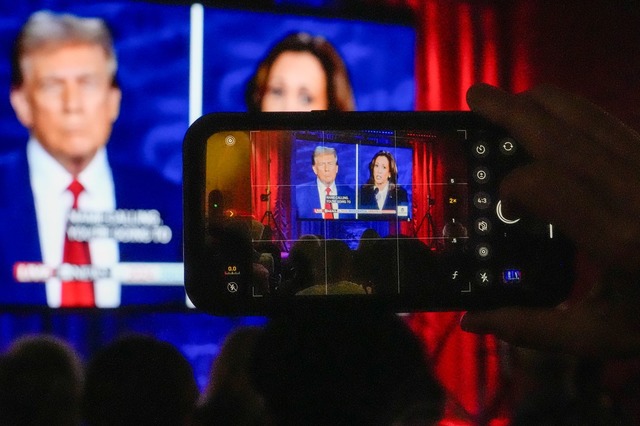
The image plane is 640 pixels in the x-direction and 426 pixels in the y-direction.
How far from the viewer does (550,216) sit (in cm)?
33

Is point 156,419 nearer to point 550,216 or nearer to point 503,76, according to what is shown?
point 550,216

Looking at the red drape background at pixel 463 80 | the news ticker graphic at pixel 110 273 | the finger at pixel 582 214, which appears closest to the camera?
the finger at pixel 582 214

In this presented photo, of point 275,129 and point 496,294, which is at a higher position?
point 275,129

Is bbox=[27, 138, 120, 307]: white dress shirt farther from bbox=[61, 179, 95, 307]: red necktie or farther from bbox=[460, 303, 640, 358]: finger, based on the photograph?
bbox=[460, 303, 640, 358]: finger

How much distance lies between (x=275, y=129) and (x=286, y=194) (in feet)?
0.18

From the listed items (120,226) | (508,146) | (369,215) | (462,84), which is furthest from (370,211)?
(462,84)

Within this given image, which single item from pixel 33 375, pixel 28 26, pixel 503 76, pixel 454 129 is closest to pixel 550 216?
pixel 454 129

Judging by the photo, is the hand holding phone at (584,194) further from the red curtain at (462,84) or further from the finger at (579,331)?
the red curtain at (462,84)

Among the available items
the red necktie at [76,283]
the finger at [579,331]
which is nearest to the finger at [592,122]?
the finger at [579,331]

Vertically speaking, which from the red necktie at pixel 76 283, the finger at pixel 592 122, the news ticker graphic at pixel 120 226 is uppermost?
the finger at pixel 592 122

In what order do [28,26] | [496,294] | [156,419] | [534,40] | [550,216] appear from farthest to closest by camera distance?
[534,40] < [28,26] < [156,419] < [496,294] < [550,216]

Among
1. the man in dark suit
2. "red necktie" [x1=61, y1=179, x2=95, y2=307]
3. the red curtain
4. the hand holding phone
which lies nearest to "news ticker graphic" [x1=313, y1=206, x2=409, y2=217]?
the man in dark suit

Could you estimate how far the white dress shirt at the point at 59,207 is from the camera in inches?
54.5

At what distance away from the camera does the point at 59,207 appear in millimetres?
1393
